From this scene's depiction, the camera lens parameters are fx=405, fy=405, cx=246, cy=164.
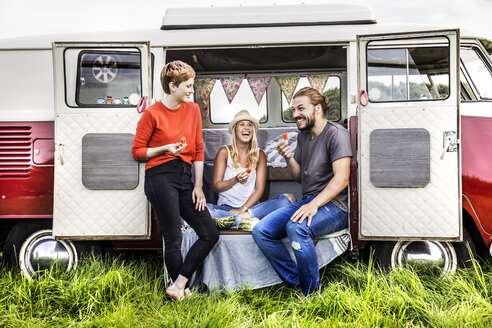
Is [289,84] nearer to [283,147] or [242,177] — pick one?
[242,177]

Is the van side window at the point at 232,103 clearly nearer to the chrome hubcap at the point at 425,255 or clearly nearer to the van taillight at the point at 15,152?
the van taillight at the point at 15,152

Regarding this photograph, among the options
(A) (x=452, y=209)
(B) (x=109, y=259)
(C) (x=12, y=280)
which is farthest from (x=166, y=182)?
(A) (x=452, y=209)

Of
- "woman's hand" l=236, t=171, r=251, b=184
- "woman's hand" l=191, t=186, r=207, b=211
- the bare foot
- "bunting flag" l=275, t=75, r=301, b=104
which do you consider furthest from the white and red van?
"bunting flag" l=275, t=75, r=301, b=104

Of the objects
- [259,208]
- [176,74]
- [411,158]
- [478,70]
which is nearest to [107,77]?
[176,74]

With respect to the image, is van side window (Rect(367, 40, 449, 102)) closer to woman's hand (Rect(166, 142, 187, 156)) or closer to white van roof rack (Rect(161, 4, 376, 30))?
white van roof rack (Rect(161, 4, 376, 30))

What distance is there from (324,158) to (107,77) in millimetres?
2173

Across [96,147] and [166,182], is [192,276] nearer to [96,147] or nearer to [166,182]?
[166,182]

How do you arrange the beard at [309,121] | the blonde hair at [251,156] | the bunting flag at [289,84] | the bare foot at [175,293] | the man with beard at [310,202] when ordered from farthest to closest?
1. the bunting flag at [289,84]
2. the blonde hair at [251,156]
3. the beard at [309,121]
4. the man with beard at [310,202]
5. the bare foot at [175,293]

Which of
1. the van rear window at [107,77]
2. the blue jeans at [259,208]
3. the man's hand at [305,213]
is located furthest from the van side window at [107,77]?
the man's hand at [305,213]

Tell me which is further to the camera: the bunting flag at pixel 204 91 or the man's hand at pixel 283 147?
the bunting flag at pixel 204 91

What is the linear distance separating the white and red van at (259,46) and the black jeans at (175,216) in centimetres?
43

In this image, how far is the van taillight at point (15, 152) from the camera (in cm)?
384

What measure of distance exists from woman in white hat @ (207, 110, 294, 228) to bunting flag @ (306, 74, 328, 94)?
1466 mm

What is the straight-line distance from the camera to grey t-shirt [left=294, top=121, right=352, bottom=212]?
137 inches
